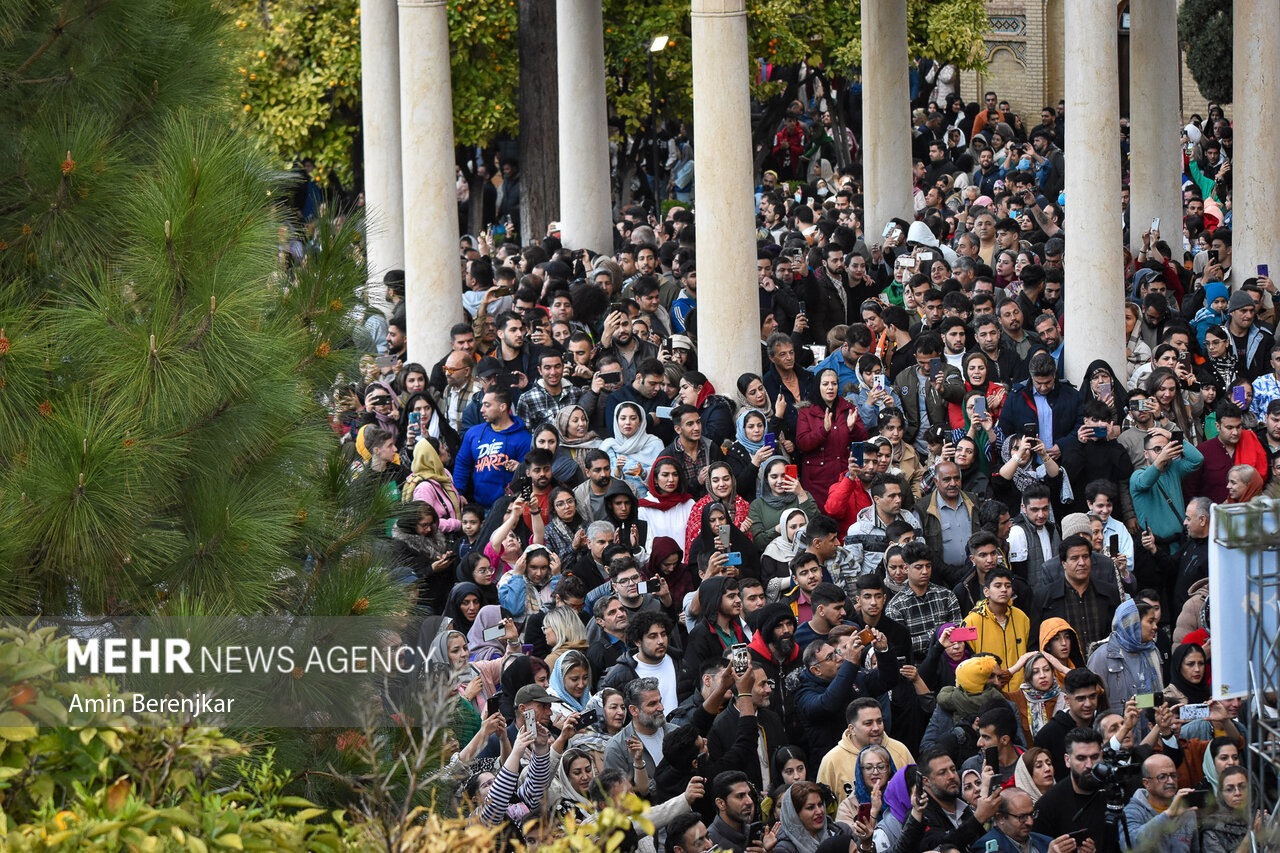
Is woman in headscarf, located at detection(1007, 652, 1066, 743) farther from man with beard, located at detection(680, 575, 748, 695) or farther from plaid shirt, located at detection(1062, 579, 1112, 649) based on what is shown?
man with beard, located at detection(680, 575, 748, 695)

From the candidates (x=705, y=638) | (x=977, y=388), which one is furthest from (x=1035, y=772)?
(x=977, y=388)

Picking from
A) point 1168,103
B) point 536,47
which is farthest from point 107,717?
point 536,47

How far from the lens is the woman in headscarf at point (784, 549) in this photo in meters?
12.3

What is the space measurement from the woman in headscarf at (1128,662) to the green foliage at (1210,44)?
2605 cm

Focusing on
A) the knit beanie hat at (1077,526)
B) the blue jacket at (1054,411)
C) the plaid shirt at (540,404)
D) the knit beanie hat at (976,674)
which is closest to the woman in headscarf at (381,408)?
the plaid shirt at (540,404)

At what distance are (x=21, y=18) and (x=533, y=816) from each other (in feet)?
15.0

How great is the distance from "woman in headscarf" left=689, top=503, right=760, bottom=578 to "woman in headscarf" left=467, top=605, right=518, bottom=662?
1644 mm

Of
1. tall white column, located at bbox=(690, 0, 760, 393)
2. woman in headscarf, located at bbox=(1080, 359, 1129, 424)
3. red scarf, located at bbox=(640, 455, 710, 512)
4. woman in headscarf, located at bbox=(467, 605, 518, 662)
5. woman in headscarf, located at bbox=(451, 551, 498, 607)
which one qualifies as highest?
tall white column, located at bbox=(690, 0, 760, 393)

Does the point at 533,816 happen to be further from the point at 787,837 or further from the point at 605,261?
the point at 605,261

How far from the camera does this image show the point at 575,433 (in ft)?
45.2

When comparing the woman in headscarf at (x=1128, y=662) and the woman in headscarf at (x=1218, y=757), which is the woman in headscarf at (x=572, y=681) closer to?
the woman in headscarf at (x=1128, y=662)

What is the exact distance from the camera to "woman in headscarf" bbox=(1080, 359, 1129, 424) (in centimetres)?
1476

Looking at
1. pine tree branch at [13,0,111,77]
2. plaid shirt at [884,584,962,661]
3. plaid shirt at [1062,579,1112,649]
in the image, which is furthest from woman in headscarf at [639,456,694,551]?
pine tree branch at [13,0,111,77]

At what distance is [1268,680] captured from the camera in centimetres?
666
